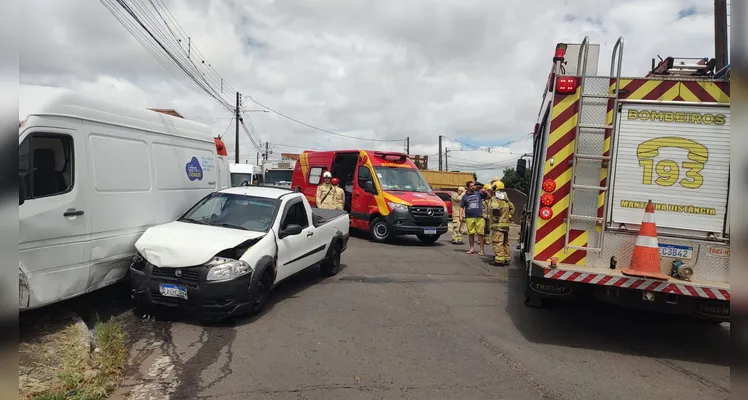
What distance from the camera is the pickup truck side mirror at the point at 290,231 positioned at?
21.1 ft

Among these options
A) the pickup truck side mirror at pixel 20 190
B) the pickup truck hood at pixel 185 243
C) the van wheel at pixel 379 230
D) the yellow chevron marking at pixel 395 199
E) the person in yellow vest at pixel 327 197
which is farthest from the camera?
the van wheel at pixel 379 230

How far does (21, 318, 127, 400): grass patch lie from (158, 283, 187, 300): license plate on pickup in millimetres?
686

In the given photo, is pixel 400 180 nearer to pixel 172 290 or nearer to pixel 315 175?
pixel 315 175

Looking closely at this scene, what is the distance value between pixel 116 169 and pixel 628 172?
19.7 feet

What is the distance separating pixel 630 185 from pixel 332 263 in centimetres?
510

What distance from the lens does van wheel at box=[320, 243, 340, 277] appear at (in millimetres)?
8391

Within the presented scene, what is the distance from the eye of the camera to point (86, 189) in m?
5.32

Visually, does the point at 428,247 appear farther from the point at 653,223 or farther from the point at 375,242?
the point at 653,223

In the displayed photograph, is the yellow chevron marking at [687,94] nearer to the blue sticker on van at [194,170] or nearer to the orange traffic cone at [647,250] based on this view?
the orange traffic cone at [647,250]

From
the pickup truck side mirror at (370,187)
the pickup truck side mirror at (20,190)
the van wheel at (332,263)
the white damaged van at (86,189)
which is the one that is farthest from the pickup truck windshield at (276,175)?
the pickup truck side mirror at (20,190)

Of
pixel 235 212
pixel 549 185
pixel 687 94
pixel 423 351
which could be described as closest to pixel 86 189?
pixel 235 212

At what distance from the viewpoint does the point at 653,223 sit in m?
4.86

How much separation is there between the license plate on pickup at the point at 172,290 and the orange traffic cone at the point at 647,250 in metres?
4.75

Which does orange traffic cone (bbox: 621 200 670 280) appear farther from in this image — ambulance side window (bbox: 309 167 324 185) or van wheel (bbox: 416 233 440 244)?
ambulance side window (bbox: 309 167 324 185)
